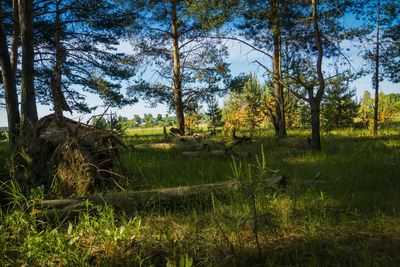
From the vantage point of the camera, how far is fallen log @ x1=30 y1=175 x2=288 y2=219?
3.39m

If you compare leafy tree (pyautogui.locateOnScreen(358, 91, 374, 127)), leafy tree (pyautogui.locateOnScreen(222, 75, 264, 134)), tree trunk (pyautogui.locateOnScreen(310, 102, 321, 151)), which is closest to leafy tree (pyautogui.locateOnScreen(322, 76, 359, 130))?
leafy tree (pyautogui.locateOnScreen(358, 91, 374, 127))

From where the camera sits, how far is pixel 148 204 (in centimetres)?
385

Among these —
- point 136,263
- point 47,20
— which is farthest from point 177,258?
point 47,20

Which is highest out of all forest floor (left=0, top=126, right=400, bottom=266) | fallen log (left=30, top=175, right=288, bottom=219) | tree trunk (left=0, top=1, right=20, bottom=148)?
tree trunk (left=0, top=1, right=20, bottom=148)

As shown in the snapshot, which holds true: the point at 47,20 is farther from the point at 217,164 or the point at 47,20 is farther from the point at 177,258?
the point at 177,258

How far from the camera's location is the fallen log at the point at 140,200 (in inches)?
134

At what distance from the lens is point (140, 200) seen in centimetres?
387

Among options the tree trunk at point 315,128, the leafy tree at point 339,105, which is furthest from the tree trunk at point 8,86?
the leafy tree at point 339,105

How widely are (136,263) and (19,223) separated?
53.3 inches

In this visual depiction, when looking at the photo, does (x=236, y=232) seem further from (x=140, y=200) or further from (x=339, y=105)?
(x=339, y=105)

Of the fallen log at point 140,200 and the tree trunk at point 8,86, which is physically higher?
the tree trunk at point 8,86

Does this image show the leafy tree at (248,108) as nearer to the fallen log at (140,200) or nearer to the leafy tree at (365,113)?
the leafy tree at (365,113)

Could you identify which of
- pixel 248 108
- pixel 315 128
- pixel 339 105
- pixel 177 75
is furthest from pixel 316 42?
pixel 248 108

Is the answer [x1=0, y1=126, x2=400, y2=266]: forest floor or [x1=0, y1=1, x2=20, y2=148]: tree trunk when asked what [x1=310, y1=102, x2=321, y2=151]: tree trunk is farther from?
[x1=0, y1=1, x2=20, y2=148]: tree trunk
